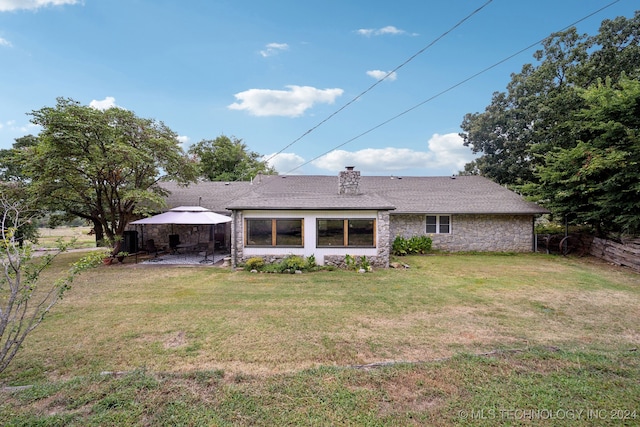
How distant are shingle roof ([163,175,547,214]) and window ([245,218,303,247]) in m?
0.61

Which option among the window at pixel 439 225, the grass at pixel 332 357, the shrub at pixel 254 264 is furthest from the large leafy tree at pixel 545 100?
the shrub at pixel 254 264

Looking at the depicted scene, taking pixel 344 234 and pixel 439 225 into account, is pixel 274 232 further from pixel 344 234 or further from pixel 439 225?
pixel 439 225

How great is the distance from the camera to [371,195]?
37.7ft

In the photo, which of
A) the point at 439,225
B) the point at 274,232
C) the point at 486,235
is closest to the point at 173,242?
the point at 274,232

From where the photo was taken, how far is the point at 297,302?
251 inches

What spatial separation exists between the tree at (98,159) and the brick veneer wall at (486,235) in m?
11.2

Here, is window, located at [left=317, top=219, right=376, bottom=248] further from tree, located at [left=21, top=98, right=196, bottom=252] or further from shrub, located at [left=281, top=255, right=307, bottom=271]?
tree, located at [left=21, top=98, right=196, bottom=252]

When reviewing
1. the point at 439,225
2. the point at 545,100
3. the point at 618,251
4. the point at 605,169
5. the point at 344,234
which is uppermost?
the point at 545,100

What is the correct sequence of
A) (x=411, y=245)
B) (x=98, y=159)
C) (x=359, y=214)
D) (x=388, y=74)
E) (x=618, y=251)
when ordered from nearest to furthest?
(x=388, y=74) → (x=98, y=159) → (x=359, y=214) → (x=618, y=251) → (x=411, y=245)

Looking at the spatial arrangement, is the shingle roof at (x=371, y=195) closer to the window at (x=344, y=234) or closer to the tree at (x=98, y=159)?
the window at (x=344, y=234)

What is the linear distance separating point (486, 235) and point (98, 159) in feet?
55.2

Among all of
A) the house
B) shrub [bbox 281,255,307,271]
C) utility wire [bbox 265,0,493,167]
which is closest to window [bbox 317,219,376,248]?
the house

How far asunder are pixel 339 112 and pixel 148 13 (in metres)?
8.12

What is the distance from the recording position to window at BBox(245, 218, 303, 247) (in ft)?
33.7
